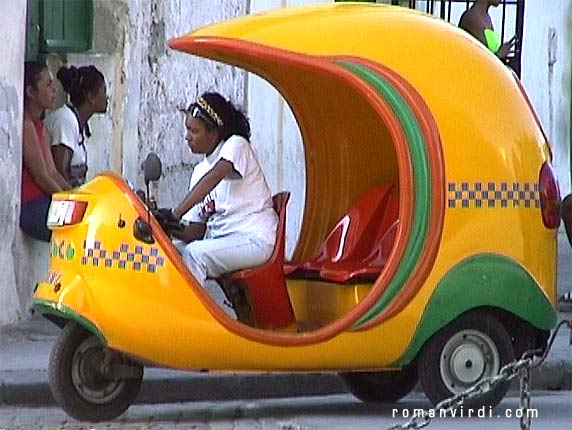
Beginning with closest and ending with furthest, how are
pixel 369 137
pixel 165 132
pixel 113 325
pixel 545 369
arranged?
1. pixel 113 325
2. pixel 369 137
3. pixel 545 369
4. pixel 165 132

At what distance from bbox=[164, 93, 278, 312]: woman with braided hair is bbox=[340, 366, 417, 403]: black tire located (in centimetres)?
100

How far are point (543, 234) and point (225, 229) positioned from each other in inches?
57.6

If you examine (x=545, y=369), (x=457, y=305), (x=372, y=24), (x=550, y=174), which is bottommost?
(x=545, y=369)

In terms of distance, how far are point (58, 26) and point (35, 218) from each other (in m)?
1.59

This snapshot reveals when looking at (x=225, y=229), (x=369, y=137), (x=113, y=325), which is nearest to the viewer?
(x=113, y=325)

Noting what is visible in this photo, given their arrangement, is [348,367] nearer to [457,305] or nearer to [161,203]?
[457,305]

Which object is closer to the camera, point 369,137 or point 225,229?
point 225,229

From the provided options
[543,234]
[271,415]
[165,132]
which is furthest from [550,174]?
[165,132]

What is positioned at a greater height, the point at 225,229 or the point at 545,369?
the point at 225,229

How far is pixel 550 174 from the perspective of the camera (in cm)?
907

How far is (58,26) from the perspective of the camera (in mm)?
12586

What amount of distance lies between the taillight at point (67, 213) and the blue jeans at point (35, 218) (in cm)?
273

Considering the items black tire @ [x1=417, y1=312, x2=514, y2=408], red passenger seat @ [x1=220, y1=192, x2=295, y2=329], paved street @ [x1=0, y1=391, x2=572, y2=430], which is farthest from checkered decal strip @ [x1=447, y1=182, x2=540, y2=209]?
paved street @ [x1=0, y1=391, x2=572, y2=430]

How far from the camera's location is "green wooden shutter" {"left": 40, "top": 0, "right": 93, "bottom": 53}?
12477 millimetres
